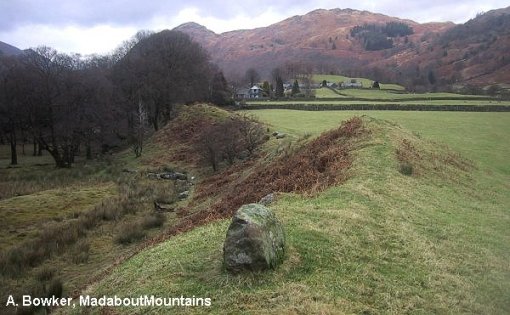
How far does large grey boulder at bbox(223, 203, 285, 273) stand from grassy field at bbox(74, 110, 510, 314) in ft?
0.85

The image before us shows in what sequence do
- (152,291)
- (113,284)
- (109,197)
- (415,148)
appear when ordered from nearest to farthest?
(152,291) < (113,284) < (415,148) < (109,197)

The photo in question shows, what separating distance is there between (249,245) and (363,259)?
120 inches

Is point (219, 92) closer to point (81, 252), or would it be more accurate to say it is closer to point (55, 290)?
point (81, 252)

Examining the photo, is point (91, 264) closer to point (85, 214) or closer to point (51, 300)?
point (51, 300)

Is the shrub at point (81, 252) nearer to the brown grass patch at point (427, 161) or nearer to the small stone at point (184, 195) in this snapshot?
the small stone at point (184, 195)

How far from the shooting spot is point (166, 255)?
11.4 meters

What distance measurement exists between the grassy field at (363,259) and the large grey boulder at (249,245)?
0.26 metres

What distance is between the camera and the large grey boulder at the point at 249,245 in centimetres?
912

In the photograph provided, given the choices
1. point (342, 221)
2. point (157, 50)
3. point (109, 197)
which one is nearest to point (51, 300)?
point (342, 221)

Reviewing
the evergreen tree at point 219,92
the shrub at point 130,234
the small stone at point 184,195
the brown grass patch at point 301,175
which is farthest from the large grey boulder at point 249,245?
the evergreen tree at point 219,92

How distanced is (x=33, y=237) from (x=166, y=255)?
13.5 metres

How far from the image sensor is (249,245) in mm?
9125

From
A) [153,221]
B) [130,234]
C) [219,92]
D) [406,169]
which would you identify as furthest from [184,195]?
[219,92]

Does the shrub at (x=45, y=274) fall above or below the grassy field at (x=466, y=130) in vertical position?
below
